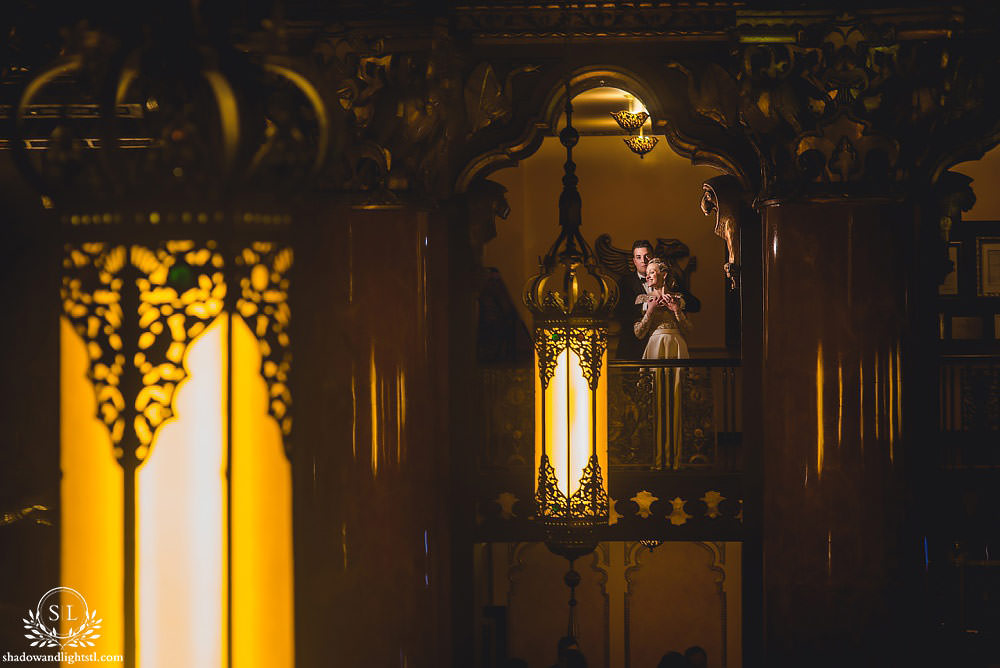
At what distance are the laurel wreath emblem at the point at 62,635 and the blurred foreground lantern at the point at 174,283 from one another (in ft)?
2.56

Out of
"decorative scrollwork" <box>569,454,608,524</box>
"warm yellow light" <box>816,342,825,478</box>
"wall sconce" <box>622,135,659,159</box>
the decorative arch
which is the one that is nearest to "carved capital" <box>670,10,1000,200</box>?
the decorative arch

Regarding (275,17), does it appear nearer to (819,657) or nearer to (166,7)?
(166,7)

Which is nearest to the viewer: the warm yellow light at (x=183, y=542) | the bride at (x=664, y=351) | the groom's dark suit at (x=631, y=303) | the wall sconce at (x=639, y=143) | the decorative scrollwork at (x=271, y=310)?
the decorative scrollwork at (x=271, y=310)

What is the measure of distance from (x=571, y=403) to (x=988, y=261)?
15.8ft

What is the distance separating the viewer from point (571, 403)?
373 centimetres

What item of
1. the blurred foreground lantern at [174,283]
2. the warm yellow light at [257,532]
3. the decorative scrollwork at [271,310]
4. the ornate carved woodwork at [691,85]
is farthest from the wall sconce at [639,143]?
the decorative scrollwork at [271,310]

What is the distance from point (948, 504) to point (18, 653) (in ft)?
14.2

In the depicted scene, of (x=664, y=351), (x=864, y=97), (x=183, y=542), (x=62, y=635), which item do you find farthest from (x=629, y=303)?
(x=183, y=542)

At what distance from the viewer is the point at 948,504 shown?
4.28 m

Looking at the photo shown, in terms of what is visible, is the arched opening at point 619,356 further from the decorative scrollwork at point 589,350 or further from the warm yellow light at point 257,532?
the warm yellow light at point 257,532

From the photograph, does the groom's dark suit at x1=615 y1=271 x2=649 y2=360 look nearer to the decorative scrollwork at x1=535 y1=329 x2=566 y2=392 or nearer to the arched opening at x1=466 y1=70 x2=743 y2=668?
the arched opening at x1=466 y1=70 x2=743 y2=668

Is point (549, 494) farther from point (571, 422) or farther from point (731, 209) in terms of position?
point (731, 209)

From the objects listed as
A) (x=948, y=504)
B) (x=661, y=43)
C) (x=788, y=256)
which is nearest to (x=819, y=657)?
(x=948, y=504)

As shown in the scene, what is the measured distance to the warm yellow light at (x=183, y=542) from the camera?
6.53 feet
